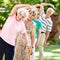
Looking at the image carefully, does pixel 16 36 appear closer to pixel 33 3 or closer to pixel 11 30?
pixel 11 30

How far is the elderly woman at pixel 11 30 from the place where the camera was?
9133 mm

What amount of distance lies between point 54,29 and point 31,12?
21.6 metres

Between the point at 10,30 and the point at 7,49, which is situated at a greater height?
the point at 10,30

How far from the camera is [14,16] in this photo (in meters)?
9.22

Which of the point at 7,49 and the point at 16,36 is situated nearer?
the point at 16,36

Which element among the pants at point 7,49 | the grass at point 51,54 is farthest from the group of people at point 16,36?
the grass at point 51,54

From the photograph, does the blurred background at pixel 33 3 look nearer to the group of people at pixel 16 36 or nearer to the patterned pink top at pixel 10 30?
the group of people at pixel 16 36

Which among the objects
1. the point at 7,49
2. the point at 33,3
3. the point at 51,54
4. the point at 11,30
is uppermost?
the point at 11,30

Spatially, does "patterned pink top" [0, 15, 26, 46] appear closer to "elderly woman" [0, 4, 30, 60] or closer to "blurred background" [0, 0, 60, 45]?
"elderly woman" [0, 4, 30, 60]

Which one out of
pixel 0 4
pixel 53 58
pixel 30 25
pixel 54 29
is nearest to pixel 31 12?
pixel 30 25

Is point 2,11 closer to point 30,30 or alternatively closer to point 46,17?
point 46,17

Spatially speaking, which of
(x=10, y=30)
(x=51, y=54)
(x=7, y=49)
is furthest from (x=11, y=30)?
(x=51, y=54)

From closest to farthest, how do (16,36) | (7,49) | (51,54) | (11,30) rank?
(16,36)
(11,30)
(7,49)
(51,54)

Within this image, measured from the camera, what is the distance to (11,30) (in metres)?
9.14
